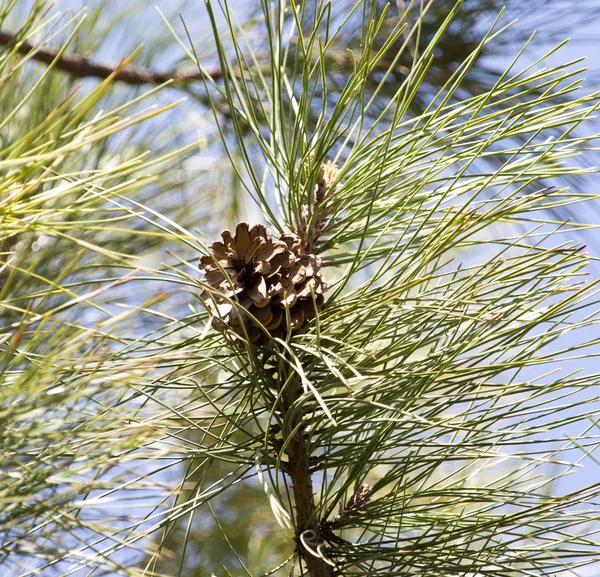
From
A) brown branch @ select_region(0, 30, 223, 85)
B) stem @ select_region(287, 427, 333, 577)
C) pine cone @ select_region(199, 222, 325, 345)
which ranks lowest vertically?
stem @ select_region(287, 427, 333, 577)

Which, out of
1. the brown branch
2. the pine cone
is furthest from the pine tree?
the brown branch

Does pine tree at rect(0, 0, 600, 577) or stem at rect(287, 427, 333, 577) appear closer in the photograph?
pine tree at rect(0, 0, 600, 577)

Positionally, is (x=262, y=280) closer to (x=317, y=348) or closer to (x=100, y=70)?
(x=317, y=348)

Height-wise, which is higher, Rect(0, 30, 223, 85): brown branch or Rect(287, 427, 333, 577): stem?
Rect(0, 30, 223, 85): brown branch

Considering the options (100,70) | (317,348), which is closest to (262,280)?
(317,348)

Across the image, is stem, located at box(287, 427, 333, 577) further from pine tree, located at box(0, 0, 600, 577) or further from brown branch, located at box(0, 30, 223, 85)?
brown branch, located at box(0, 30, 223, 85)

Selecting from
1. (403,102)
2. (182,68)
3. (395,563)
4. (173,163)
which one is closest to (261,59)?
(182,68)

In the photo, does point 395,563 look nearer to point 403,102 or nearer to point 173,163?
point 403,102
